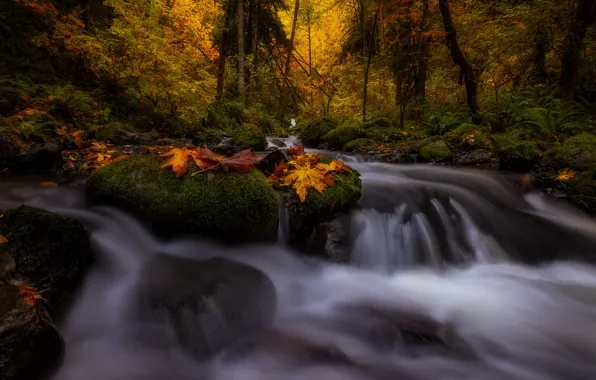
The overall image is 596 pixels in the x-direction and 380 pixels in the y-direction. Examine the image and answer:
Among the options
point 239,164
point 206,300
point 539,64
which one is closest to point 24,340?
point 206,300

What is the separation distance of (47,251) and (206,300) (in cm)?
127

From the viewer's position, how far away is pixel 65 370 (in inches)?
87.3

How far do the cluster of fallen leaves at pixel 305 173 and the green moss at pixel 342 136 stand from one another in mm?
5771

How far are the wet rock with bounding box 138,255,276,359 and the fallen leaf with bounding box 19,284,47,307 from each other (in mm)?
758

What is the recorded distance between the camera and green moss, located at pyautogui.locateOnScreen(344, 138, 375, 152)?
9.61 m

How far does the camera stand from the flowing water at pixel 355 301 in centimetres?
255

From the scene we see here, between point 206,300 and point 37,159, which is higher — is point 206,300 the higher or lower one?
the lower one

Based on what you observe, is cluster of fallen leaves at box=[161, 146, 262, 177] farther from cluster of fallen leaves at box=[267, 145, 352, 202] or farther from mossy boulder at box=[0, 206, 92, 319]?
mossy boulder at box=[0, 206, 92, 319]

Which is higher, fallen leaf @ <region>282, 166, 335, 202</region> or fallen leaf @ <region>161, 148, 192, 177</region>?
fallen leaf @ <region>161, 148, 192, 177</region>

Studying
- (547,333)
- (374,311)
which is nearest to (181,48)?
(374,311)

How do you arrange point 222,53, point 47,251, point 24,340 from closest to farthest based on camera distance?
point 24,340 < point 47,251 < point 222,53

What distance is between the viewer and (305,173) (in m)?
4.18

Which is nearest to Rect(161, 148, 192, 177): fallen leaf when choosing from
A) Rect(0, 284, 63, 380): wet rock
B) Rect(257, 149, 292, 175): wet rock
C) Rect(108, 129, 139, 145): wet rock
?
Rect(257, 149, 292, 175): wet rock

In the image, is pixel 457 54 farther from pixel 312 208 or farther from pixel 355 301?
pixel 355 301
